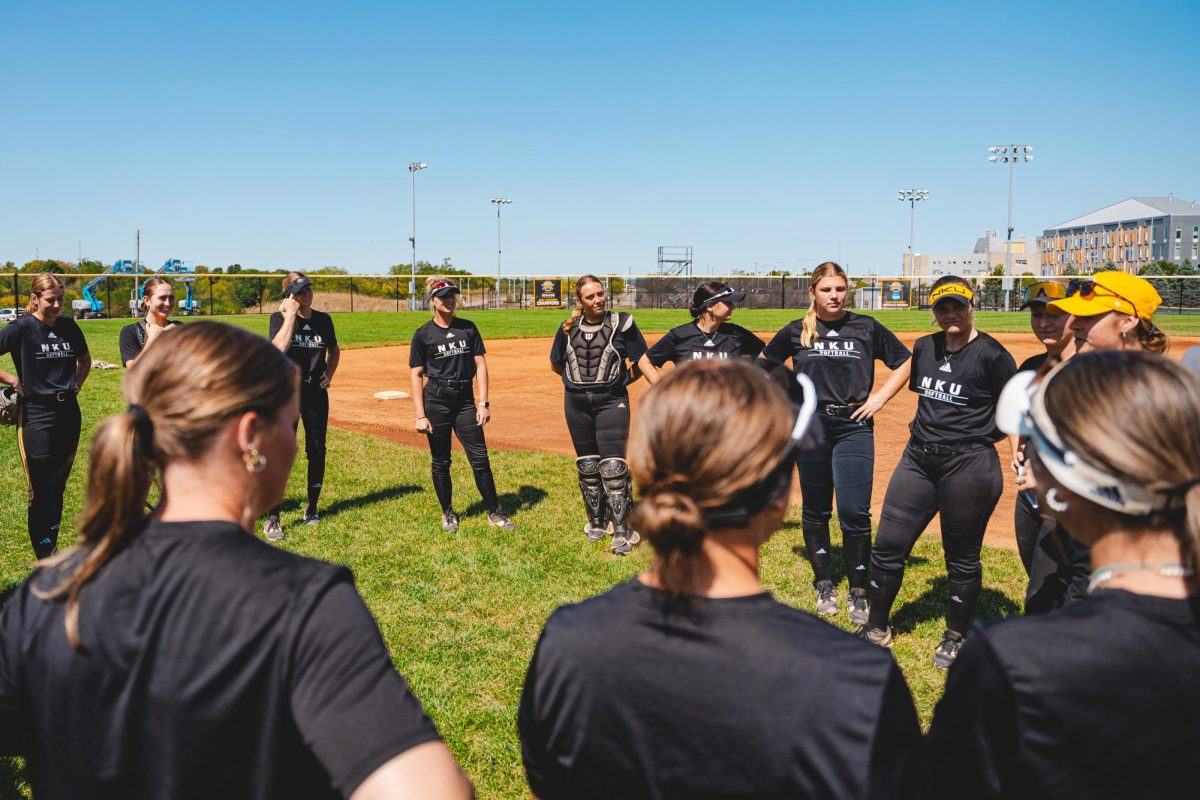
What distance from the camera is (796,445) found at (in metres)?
1.77

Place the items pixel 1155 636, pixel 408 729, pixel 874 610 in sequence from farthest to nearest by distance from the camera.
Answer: pixel 874 610 → pixel 1155 636 → pixel 408 729

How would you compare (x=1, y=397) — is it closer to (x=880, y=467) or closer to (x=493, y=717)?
(x=493, y=717)

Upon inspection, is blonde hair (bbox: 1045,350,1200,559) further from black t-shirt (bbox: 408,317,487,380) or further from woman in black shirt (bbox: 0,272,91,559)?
woman in black shirt (bbox: 0,272,91,559)

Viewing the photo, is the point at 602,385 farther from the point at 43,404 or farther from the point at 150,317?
the point at 43,404

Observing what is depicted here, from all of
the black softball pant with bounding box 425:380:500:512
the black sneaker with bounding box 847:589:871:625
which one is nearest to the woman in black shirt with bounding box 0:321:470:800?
the black sneaker with bounding box 847:589:871:625

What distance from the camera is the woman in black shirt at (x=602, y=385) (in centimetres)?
742

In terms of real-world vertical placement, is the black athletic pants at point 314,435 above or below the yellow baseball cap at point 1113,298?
below

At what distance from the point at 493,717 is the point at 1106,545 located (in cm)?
367

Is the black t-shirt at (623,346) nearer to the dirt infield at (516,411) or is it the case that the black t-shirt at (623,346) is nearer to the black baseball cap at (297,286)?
the black baseball cap at (297,286)

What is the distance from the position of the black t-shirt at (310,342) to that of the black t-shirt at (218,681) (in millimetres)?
6500

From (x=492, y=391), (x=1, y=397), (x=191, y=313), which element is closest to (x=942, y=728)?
Answer: (x=1, y=397)

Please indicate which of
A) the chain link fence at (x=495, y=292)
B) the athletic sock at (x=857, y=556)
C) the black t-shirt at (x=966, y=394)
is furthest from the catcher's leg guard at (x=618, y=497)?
the chain link fence at (x=495, y=292)

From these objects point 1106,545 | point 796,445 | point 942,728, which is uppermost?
point 796,445

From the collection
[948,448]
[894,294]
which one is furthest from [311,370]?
[894,294]
